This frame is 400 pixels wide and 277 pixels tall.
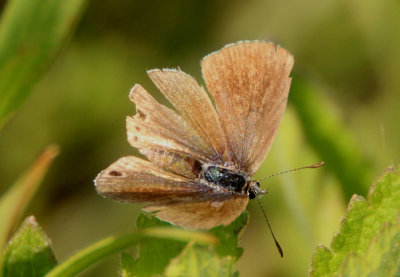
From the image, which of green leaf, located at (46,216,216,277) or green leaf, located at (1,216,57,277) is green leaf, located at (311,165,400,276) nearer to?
green leaf, located at (46,216,216,277)

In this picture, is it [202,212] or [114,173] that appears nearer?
[202,212]

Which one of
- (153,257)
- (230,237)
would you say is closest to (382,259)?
(230,237)

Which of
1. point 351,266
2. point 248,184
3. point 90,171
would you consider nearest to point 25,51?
point 248,184

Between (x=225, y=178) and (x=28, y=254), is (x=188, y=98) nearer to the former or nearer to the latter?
(x=225, y=178)

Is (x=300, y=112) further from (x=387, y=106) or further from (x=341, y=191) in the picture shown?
(x=387, y=106)

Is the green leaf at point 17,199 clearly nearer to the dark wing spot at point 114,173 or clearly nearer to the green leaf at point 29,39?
the green leaf at point 29,39

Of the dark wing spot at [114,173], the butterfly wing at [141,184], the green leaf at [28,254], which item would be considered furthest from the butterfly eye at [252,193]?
the green leaf at [28,254]
